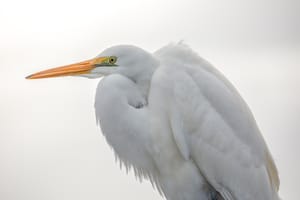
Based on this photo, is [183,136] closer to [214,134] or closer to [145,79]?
[214,134]

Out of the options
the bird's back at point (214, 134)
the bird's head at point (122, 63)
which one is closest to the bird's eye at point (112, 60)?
the bird's head at point (122, 63)

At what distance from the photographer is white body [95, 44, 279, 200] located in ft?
3.73

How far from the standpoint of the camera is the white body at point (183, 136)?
1.14 metres

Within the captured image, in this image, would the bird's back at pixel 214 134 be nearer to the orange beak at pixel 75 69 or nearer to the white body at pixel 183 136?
the white body at pixel 183 136

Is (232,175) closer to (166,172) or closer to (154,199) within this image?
(166,172)

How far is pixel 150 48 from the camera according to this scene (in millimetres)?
1825

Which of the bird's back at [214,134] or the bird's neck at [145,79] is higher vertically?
the bird's neck at [145,79]

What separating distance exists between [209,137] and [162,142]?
12cm

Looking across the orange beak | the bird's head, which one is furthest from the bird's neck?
the orange beak

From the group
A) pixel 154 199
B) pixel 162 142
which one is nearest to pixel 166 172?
pixel 162 142

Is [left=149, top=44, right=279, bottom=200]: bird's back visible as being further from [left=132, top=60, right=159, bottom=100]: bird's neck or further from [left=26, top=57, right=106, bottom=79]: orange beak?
[left=26, top=57, right=106, bottom=79]: orange beak

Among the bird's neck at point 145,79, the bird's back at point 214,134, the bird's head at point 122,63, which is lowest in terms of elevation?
the bird's back at point 214,134

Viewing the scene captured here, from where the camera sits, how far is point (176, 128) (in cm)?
115

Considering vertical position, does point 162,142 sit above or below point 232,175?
above
